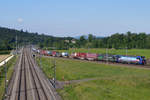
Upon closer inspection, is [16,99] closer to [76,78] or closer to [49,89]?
[49,89]

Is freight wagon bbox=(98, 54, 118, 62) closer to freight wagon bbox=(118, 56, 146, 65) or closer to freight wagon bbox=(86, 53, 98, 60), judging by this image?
freight wagon bbox=(86, 53, 98, 60)

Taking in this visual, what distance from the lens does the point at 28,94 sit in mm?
37031

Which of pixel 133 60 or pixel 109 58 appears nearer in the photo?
pixel 133 60

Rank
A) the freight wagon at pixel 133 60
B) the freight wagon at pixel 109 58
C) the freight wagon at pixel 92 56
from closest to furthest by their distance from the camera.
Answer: the freight wagon at pixel 133 60 → the freight wagon at pixel 109 58 → the freight wagon at pixel 92 56

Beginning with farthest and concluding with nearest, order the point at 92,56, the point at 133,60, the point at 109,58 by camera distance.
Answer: the point at 92,56 → the point at 109,58 → the point at 133,60

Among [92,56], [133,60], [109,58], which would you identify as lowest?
[133,60]

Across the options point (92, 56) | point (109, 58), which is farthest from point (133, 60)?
point (92, 56)

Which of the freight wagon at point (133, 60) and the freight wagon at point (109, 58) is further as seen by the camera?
the freight wagon at point (109, 58)

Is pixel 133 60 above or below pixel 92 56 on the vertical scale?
below

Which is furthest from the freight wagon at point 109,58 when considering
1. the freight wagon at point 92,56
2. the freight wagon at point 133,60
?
the freight wagon at point 133,60

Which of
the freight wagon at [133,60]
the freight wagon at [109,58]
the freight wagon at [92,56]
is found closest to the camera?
the freight wagon at [133,60]

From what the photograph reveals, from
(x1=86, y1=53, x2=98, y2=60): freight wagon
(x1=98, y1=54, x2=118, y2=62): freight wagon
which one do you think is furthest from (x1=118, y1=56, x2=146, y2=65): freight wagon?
(x1=86, y1=53, x2=98, y2=60): freight wagon

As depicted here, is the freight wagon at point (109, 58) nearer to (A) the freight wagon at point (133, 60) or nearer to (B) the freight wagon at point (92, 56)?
(B) the freight wagon at point (92, 56)

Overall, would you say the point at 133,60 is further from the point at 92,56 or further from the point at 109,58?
the point at 92,56
